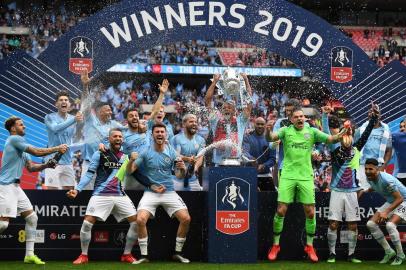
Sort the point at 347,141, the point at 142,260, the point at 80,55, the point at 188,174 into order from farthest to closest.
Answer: the point at 80,55
the point at 188,174
the point at 347,141
the point at 142,260

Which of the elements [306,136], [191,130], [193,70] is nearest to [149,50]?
[193,70]

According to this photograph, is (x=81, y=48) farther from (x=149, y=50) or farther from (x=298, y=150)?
(x=149, y=50)

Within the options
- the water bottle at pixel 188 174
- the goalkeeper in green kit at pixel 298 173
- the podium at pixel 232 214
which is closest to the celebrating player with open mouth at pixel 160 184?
the podium at pixel 232 214

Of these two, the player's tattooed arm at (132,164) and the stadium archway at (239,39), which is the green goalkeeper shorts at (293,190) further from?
the stadium archway at (239,39)

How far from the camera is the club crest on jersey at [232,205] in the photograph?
9602 mm

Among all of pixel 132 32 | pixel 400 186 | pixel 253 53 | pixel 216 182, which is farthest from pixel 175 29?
pixel 253 53

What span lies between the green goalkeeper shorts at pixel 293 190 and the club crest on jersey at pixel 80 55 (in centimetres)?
314

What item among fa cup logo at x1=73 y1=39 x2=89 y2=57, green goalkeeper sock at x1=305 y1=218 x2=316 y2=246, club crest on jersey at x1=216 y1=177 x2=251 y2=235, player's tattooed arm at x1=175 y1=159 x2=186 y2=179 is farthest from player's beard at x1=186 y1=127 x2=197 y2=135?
green goalkeeper sock at x1=305 y1=218 x2=316 y2=246

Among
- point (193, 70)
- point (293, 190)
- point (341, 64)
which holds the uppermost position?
point (193, 70)

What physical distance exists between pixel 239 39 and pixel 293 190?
2.59 metres

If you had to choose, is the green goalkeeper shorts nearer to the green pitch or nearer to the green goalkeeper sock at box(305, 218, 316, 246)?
the green goalkeeper sock at box(305, 218, 316, 246)

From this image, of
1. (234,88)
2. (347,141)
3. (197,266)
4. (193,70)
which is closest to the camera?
(197,266)

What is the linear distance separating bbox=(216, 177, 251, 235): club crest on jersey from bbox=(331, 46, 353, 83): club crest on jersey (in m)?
2.75

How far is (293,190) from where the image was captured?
32.3ft
